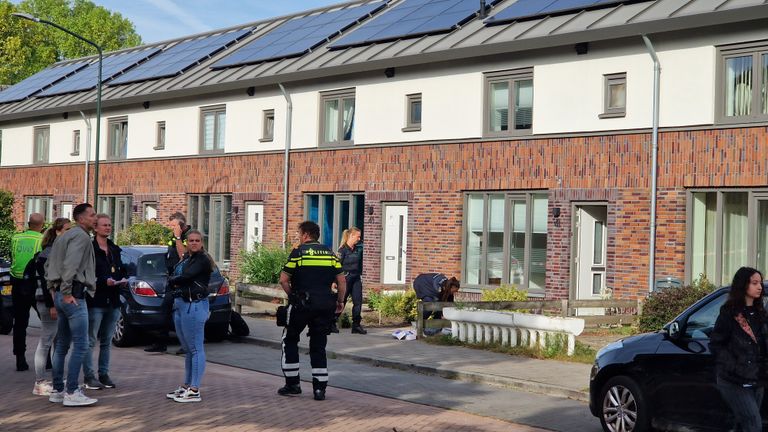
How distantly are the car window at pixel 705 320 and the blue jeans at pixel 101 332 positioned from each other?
19.3 ft

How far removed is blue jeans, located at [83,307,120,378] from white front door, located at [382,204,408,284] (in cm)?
1374

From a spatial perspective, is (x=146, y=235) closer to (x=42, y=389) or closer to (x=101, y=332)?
(x=101, y=332)

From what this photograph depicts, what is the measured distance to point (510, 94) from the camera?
23.2 m

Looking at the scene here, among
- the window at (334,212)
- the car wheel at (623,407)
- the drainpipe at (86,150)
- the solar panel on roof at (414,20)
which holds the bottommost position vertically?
the car wheel at (623,407)

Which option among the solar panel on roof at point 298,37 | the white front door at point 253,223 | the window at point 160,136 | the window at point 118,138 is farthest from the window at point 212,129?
the window at point 118,138

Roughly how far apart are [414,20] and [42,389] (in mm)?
17058

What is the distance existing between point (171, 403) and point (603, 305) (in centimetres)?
1003

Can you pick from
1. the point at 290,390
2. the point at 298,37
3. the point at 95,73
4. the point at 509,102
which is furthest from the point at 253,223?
the point at 290,390

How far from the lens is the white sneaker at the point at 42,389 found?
11578mm

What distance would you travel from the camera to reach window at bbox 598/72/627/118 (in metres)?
21.0

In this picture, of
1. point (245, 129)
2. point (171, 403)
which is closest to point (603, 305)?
point (171, 403)

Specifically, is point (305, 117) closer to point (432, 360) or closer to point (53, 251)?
point (432, 360)

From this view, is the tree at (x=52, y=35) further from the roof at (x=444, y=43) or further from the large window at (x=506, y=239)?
the large window at (x=506, y=239)

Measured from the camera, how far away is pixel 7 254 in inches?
1284
